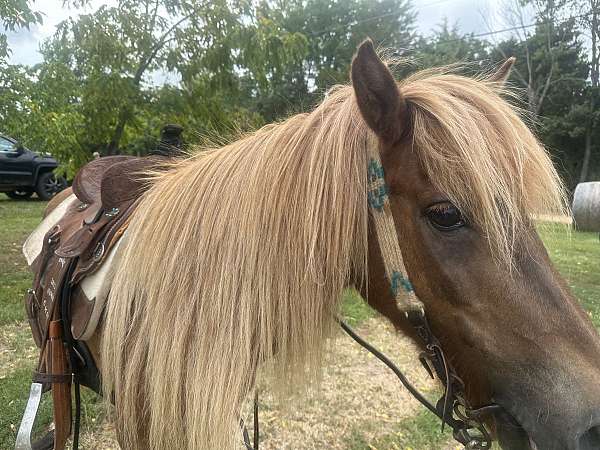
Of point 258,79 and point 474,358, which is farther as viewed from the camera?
point 258,79

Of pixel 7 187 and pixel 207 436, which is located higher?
pixel 7 187

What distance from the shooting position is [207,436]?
3.52 ft

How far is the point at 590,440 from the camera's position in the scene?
885 mm

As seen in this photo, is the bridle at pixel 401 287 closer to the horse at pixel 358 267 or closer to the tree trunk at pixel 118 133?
the horse at pixel 358 267

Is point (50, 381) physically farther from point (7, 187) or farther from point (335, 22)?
point (335, 22)

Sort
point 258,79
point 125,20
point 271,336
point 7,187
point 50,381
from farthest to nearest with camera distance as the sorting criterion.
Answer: point 7,187
point 258,79
point 125,20
point 50,381
point 271,336

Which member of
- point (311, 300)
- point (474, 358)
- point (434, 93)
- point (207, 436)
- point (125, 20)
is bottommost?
point (207, 436)

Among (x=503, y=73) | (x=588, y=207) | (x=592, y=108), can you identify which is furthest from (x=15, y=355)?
(x=592, y=108)

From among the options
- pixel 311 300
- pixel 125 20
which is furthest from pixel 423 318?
pixel 125 20

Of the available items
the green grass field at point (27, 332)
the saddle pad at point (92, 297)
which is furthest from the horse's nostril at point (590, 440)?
the saddle pad at point (92, 297)

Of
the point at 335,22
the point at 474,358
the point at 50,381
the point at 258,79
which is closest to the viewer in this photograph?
the point at 474,358

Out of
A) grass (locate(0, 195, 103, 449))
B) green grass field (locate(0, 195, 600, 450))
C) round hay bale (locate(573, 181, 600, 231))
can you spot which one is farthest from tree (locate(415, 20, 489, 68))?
grass (locate(0, 195, 103, 449))

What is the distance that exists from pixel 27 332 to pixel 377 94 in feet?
14.0

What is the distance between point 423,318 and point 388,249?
0.18 meters
